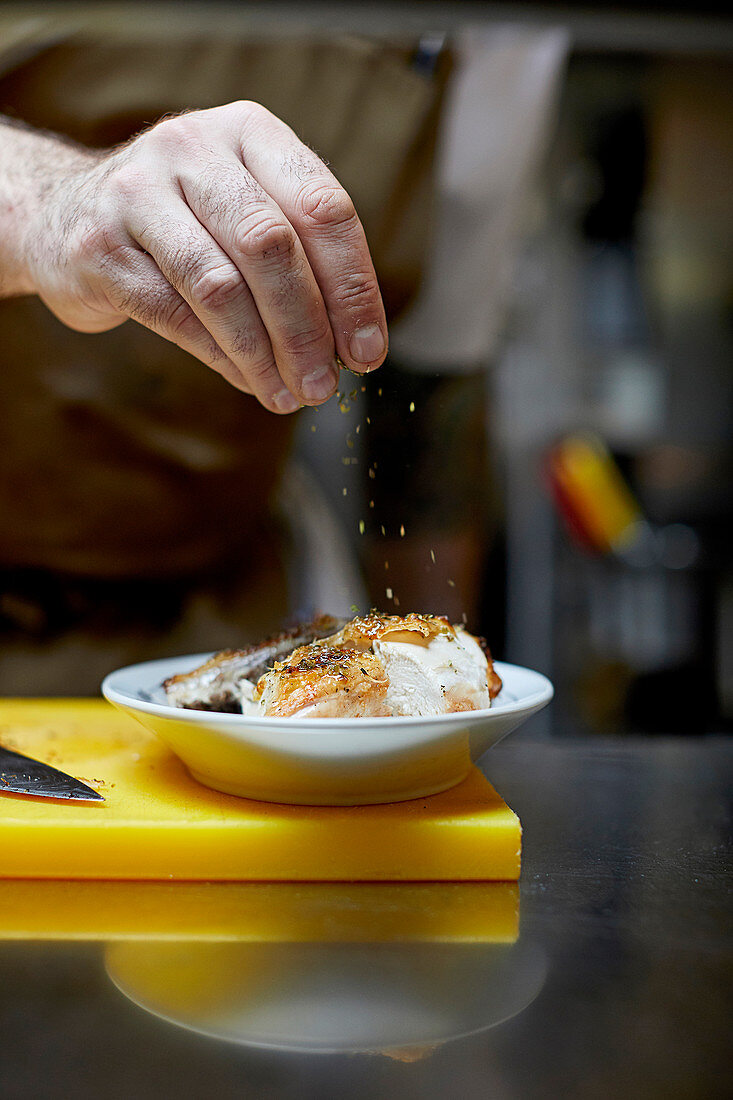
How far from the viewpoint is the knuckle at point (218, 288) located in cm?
65

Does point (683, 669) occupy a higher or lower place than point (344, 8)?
lower

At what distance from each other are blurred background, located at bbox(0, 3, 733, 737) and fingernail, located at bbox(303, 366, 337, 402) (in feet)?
0.32

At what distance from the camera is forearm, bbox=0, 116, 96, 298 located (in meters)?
0.86

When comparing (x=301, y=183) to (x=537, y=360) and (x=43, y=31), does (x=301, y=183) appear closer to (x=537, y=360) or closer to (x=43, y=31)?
(x=43, y=31)

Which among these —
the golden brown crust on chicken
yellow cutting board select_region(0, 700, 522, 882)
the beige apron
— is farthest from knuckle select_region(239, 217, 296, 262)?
the beige apron

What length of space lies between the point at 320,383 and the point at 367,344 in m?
0.05

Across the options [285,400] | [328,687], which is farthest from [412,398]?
[328,687]

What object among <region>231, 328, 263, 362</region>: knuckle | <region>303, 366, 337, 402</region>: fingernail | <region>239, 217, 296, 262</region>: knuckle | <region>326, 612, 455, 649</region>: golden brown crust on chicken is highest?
<region>239, 217, 296, 262</region>: knuckle

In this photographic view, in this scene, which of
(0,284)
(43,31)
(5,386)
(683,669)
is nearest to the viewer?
(0,284)

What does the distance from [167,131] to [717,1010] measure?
683 millimetres

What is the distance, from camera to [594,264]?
3.85 m

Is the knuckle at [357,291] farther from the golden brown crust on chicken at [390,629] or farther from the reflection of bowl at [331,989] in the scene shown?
the reflection of bowl at [331,989]

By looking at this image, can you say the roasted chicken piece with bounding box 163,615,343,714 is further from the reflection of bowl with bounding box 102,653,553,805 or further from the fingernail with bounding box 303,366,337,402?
the fingernail with bounding box 303,366,337,402

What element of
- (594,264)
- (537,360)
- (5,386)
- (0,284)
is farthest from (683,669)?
(0,284)
